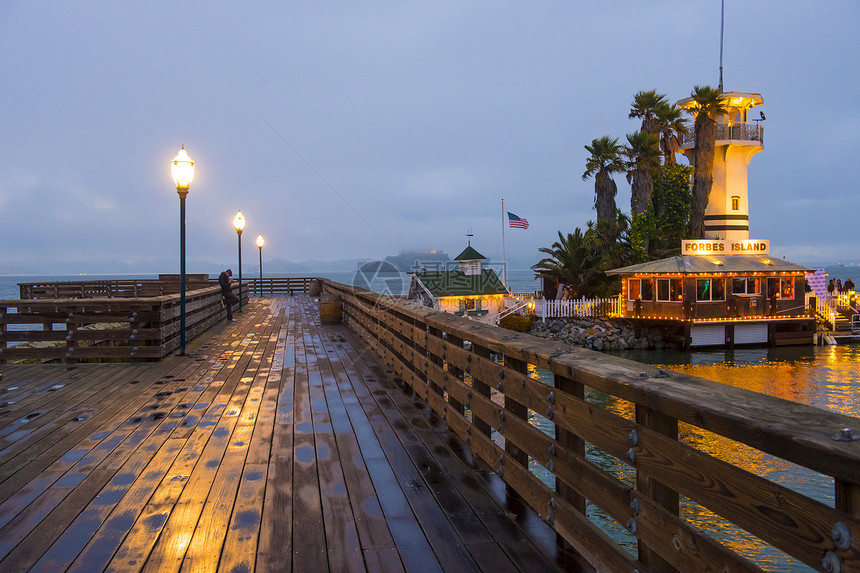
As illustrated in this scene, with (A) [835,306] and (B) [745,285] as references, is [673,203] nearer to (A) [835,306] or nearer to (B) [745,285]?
(B) [745,285]

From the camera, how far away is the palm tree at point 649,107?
131 feet

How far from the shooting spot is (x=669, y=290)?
3262cm

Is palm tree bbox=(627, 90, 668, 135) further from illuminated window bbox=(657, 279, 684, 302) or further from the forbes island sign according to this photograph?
illuminated window bbox=(657, 279, 684, 302)

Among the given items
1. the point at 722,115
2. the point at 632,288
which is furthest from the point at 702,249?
the point at 722,115

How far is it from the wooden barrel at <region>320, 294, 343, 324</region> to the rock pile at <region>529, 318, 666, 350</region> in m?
18.8

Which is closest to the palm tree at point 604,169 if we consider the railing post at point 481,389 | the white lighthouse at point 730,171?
the white lighthouse at point 730,171

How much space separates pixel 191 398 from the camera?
683 cm

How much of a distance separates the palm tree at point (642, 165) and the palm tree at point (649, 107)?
1.09 meters

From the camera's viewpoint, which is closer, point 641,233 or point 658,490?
point 658,490

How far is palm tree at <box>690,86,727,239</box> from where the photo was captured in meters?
37.8

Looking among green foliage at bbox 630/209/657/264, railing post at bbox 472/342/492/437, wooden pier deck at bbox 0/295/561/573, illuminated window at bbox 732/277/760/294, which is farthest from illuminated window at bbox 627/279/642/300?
railing post at bbox 472/342/492/437

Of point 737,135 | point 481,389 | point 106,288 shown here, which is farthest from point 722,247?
point 481,389

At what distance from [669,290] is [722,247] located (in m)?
4.43

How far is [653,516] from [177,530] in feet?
8.51
